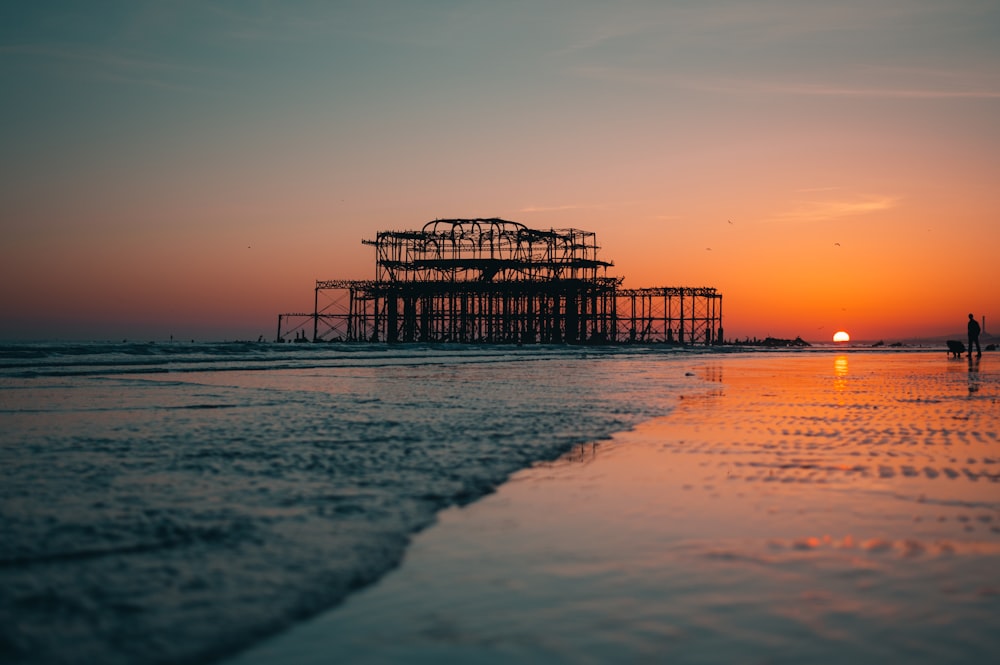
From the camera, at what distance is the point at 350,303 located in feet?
288

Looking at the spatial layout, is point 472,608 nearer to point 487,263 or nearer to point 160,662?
point 160,662

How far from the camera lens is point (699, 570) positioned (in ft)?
13.4

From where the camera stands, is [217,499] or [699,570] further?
[217,499]

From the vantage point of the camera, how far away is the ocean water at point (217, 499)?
3422mm

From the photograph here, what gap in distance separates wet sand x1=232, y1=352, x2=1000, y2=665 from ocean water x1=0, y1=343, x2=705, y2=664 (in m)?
0.36

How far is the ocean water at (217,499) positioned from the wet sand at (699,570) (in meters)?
0.36

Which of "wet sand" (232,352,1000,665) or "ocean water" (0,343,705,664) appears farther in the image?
"ocean water" (0,343,705,664)

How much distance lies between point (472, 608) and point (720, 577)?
1242 millimetres

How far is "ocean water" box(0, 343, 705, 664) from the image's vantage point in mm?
3422

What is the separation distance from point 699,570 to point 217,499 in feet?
10.9

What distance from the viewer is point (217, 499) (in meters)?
5.68

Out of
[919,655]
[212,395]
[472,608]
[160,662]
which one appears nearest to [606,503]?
[472,608]

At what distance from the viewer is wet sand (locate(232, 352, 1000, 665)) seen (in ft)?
10.2

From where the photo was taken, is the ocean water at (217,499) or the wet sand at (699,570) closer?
the wet sand at (699,570)
